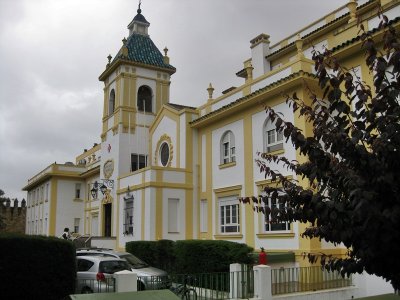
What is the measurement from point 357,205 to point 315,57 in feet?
6.83

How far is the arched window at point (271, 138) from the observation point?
1972 centimetres

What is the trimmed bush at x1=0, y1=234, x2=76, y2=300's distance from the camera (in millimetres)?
10734

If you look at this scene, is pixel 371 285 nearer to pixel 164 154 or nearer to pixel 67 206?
pixel 164 154

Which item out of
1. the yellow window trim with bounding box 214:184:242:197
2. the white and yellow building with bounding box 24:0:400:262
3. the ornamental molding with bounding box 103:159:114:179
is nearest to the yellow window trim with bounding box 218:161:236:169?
the white and yellow building with bounding box 24:0:400:262

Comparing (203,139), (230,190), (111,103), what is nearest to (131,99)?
(111,103)

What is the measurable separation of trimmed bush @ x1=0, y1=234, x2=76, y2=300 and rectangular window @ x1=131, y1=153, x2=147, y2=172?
1933 centimetres

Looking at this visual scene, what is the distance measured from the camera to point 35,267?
11031 millimetres

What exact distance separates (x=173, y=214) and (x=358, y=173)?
2004cm

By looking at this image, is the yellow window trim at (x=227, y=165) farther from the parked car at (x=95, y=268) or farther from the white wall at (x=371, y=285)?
the parked car at (x=95, y=268)

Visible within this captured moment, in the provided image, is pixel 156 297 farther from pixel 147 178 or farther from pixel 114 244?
pixel 114 244

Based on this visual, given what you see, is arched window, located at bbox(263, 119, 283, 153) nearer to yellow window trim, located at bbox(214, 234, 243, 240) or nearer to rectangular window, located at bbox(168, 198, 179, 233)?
yellow window trim, located at bbox(214, 234, 243, 240)

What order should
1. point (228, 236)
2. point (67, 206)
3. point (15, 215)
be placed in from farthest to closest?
point (15, 215) → point (67, 206) → point (228, 236)

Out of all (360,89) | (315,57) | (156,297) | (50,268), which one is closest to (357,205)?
(360,89)

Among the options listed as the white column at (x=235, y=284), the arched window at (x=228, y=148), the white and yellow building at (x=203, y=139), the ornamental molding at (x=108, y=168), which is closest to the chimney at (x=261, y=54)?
the white and yellow building at (x=203, y=139)
